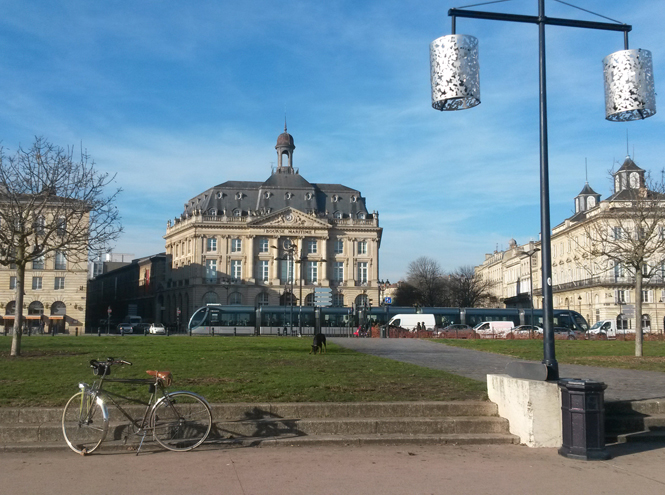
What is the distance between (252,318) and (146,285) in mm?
68711

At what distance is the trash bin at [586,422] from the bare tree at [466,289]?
312ft

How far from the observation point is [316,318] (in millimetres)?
63969

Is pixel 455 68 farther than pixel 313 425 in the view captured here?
No

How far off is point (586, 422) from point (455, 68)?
4830 millimetres

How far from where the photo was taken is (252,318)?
208ft

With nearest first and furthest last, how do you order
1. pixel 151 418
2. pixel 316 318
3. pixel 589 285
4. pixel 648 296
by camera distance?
pixel 151 418
pixel 316 318
pixel 648 296
pixel 589 285

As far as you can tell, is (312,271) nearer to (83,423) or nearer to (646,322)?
(646,322)

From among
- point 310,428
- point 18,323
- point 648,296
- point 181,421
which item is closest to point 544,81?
point 310,428

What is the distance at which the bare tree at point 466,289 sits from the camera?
104438 mm

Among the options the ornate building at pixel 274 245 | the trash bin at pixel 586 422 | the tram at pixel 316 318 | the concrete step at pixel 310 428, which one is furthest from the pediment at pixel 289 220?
the trash bin at pixel 586 422

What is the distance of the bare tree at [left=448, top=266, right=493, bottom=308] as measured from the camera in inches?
4112

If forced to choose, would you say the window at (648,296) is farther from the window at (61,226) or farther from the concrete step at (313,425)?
the concrete step at (313,425)

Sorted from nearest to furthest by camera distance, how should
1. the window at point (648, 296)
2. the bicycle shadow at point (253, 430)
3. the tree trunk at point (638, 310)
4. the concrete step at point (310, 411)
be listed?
the bicycle shadow at point (253, 430)
the concrete step at point (310, 411)
the tree trunk at point (638, 310)
the window at point (648, 296)

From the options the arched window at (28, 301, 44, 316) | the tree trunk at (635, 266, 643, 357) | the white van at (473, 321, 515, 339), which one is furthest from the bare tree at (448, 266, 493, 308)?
the tree trunk at (635, 266, 643, 357)
